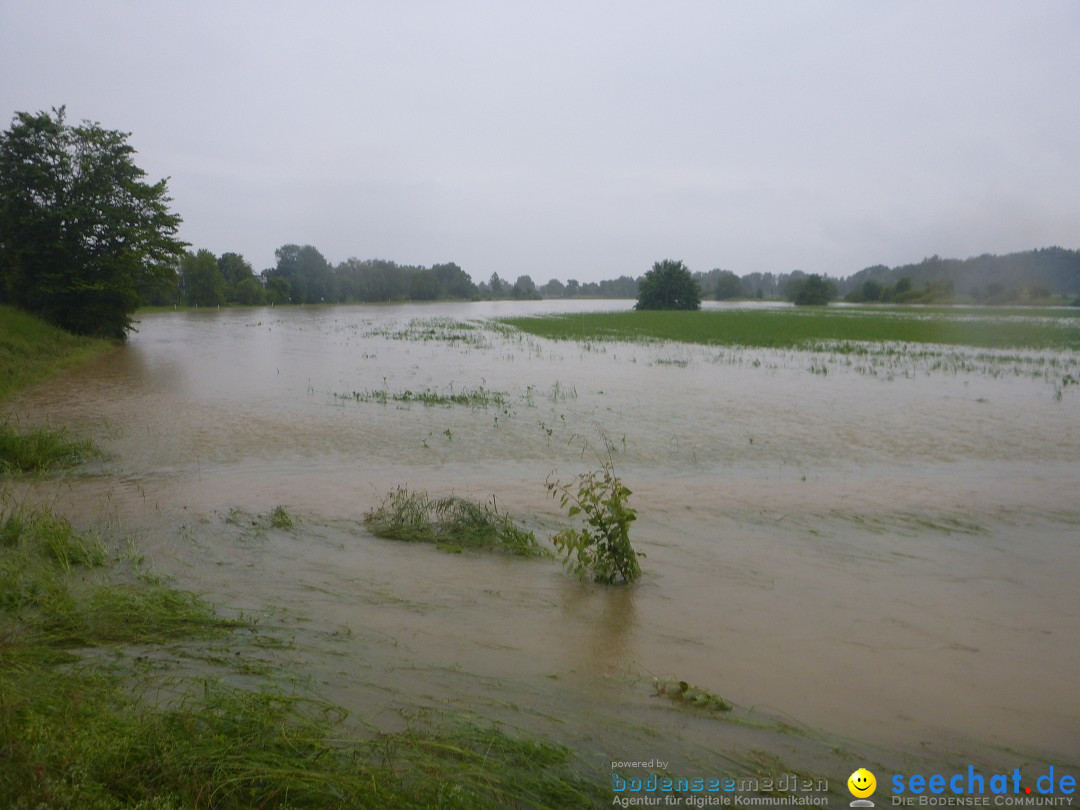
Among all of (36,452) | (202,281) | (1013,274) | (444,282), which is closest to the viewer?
(36,452)

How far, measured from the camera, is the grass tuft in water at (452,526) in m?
6.05

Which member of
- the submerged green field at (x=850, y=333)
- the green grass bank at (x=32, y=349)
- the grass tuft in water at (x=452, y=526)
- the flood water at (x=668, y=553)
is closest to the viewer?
the flood water at (x=668, y=553)

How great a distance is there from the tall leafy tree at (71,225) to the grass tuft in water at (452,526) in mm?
22863

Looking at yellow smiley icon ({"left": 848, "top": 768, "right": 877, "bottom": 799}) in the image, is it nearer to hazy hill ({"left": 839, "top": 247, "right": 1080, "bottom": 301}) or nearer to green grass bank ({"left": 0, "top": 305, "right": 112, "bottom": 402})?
green grass bank ({"left": 0, "top": 305, "right": 112, "bottom": 402})

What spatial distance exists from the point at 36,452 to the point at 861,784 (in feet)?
29.0

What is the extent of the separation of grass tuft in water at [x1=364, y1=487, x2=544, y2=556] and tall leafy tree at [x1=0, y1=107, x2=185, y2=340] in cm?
2286

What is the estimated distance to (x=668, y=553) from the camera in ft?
19.7

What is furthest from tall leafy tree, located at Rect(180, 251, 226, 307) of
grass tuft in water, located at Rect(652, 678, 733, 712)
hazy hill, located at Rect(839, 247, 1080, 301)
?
grass tuft in water, located at Rect(652, 678, 733, 712)

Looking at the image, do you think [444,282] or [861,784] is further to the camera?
[444,282]

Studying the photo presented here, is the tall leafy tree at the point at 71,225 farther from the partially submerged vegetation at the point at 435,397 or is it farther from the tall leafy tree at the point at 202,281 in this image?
the tall leafy tree at the point at 202,281

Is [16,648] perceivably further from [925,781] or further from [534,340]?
[534,340]

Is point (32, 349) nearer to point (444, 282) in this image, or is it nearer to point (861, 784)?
point (861, 784)

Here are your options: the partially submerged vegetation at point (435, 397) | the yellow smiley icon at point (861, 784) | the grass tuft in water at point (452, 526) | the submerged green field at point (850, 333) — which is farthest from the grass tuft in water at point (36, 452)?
the submerged green field at point (850, 333)

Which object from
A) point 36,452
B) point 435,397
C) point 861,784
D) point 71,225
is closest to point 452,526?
point 861,784
